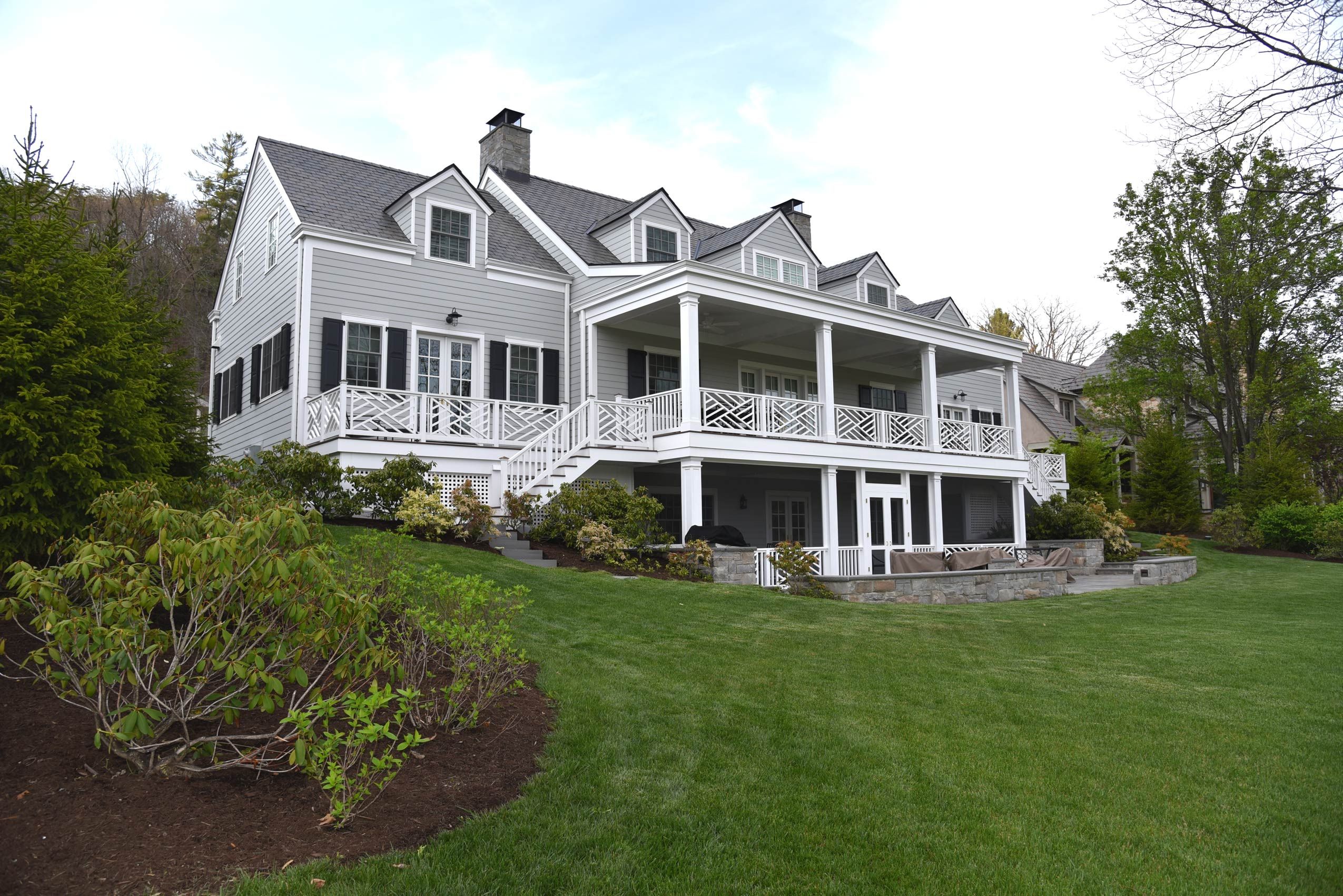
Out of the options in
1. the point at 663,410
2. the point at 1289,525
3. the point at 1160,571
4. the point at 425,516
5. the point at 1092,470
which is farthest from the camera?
the point at 1092,470

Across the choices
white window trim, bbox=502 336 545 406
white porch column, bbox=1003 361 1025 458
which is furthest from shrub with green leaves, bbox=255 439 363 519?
white porch column, bbox=1003 361 1025 458

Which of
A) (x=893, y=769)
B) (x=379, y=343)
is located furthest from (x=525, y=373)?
(x=893, y=769)

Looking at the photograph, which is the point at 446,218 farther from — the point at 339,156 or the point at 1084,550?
the point at 1084,550

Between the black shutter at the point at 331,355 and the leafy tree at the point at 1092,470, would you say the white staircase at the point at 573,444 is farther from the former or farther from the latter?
the leafy tree at the point at 1092,470

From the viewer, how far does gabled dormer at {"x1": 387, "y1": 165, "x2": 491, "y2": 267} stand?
1670 centimetres

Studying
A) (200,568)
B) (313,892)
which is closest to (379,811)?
(313,892)

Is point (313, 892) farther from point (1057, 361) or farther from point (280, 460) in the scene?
point (1057, 361)

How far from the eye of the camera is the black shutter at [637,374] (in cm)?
1839

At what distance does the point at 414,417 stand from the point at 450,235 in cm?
448

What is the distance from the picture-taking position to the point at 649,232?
19438mm

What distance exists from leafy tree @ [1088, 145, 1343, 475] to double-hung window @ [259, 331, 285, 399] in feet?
78.0

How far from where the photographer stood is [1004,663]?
8.27 metres

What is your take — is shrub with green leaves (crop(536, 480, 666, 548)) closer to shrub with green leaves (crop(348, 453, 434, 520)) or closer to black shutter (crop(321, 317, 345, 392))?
shrub with green leaves (crop(348, 453, 434, 520))

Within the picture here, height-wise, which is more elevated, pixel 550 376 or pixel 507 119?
pixel 507 119
